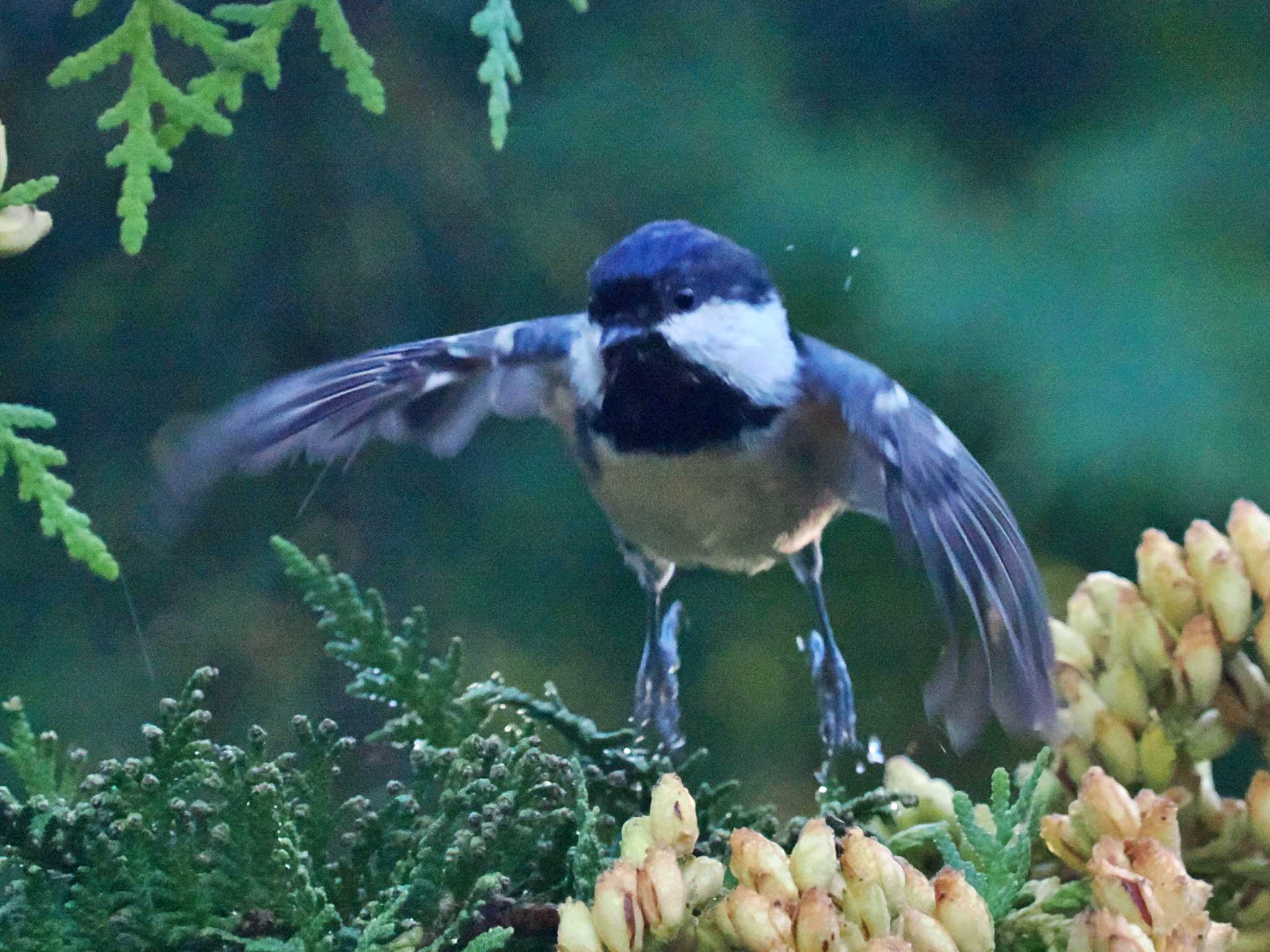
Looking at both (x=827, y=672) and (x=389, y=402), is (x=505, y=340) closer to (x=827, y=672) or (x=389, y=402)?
(x=389, y=402)

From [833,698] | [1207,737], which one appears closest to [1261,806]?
[1207,737]

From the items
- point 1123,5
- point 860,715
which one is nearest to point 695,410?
point 860,715

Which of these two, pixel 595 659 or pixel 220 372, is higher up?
pixel 220 372

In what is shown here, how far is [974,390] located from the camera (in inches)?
38.9

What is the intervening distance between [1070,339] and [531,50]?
45 centimetres

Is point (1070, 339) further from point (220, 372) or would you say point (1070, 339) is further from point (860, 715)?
point (220, 372)

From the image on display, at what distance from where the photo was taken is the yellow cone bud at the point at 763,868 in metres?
0.36

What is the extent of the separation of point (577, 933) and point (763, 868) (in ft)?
0.17

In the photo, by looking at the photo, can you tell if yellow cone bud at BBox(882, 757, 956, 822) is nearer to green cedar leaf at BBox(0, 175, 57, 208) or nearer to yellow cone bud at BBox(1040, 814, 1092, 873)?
yellow cone bud at BBox(1040, 814, 1092, 873)

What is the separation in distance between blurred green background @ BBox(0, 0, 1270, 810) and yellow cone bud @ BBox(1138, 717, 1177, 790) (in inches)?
13.7

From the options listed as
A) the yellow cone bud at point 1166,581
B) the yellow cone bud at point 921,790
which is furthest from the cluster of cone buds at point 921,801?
the yellow cone bud at point 1166,581

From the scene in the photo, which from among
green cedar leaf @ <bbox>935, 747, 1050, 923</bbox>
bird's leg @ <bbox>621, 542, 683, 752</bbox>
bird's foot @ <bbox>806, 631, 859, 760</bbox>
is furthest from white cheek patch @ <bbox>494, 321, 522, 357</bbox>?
green cedar leaf @ <bbox>935, 747, 1050, 923</bbox>

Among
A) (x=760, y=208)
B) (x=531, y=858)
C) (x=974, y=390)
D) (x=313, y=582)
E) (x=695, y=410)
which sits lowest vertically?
(x=531, y=858)

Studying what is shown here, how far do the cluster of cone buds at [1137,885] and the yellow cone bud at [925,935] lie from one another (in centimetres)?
5
